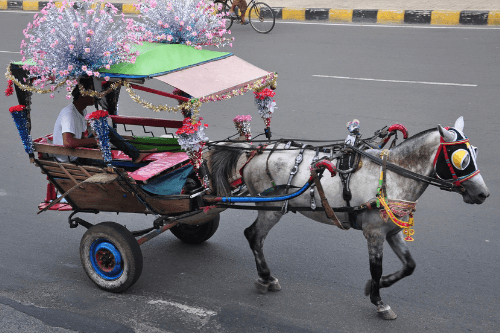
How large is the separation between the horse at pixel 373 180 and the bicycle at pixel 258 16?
949 centimetres

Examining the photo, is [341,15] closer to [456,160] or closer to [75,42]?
[75,42]

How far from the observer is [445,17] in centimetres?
1291

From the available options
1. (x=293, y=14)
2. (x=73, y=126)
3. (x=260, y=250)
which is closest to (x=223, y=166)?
(x=260, y=250)

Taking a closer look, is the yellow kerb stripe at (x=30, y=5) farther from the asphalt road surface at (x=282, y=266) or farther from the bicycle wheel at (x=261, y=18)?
the asphalt road surface at (x=282, y=266)

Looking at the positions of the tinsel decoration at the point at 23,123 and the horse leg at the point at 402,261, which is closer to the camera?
the horse leg at the point at 402,261

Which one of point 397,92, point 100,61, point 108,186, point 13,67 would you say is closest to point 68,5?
point 100,61

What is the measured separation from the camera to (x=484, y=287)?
13.9ft

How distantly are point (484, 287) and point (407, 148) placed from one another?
1417 mm

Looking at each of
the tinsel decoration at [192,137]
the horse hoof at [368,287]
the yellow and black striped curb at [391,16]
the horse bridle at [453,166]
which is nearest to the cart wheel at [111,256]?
the tinsel decoration at [192,137]

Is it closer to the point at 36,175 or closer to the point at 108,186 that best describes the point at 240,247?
the point at 108,186

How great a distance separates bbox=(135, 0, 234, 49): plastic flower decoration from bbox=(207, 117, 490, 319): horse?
95 centimetres

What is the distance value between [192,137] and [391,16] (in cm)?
1092

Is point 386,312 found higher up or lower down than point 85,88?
lower down

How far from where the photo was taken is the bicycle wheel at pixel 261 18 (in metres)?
13.4
